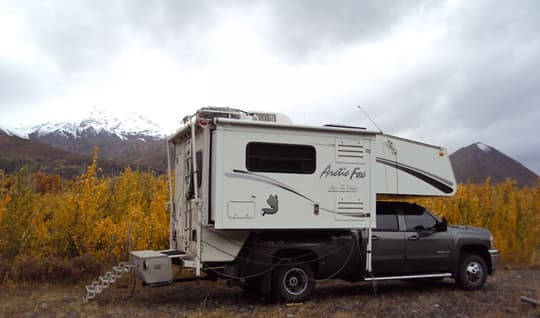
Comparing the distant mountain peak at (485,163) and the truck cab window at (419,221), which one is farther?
the distant mountain peak at (485,163)

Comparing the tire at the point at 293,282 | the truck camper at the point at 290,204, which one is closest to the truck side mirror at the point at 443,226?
the truck camper at the point at 290,204

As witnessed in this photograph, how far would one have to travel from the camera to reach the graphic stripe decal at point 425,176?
30.7ft

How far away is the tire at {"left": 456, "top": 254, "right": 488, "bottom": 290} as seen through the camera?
990 cm

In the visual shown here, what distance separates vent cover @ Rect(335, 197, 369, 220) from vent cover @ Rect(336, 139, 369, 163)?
67 cm

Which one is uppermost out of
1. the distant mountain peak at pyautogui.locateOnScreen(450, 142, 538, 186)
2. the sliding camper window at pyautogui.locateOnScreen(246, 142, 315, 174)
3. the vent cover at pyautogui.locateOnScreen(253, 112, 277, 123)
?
the distant mountain peak at pyautogui.locateOnScreen(450, 142, 538, 186)

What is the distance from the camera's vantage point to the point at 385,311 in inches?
323

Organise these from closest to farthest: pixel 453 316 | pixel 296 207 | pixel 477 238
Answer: pixel 453 316
pixel 296 207
pixel 477 238

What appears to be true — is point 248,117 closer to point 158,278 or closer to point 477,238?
point 158,278

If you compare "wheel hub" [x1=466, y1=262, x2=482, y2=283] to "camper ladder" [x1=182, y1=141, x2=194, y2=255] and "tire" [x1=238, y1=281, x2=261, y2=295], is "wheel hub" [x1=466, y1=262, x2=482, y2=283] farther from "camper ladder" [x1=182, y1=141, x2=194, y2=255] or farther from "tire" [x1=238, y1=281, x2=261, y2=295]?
"camper ladder" [x1=182, y1=141, x2=194, y2=255]

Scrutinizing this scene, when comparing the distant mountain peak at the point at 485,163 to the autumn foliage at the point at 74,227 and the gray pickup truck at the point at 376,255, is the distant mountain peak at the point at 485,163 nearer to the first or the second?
the gray pickup truck at the point at 376,255

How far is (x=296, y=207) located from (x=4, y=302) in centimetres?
508

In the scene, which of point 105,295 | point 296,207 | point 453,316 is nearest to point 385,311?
point 453,316

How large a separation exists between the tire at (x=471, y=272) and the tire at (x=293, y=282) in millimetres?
3183

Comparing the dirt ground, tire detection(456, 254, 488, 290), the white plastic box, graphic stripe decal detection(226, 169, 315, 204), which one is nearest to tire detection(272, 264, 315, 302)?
the dirt ground
